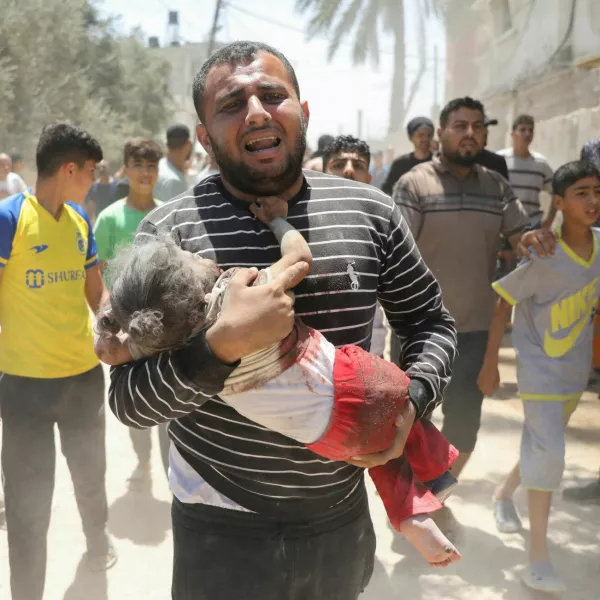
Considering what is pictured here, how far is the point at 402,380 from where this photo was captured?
5.25ft

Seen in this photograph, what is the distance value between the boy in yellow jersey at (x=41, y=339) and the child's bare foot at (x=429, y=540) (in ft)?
6.42

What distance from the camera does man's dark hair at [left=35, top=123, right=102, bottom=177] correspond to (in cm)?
312

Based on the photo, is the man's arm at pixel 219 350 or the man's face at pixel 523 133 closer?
the man's arm at pixel 219 350

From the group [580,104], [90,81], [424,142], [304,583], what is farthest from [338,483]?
[90,81]

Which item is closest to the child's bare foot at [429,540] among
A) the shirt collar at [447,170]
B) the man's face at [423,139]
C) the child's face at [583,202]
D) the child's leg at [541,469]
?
the child's leg at [541,469]

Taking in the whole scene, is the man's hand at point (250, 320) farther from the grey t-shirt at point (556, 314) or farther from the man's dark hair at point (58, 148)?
the grey t-shirt at point (556, 314)

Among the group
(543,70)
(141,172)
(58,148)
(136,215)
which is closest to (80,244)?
(58,148)

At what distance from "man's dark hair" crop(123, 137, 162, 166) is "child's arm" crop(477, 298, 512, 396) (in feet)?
7.76

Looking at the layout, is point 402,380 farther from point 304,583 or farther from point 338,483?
point 304,583

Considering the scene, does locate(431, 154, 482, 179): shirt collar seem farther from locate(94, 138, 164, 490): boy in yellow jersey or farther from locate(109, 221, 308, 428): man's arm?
locate(109, 221, 308, 428): man's arm

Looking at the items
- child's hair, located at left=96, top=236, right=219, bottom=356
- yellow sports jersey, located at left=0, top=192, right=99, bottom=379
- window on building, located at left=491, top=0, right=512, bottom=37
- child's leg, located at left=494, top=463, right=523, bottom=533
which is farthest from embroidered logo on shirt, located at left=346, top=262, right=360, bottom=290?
window on building, located at left=491, top=0, right=512, bottom=37

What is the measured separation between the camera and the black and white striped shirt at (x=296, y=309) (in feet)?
5.44

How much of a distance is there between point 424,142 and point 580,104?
4.06 meters

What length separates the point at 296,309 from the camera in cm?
167
